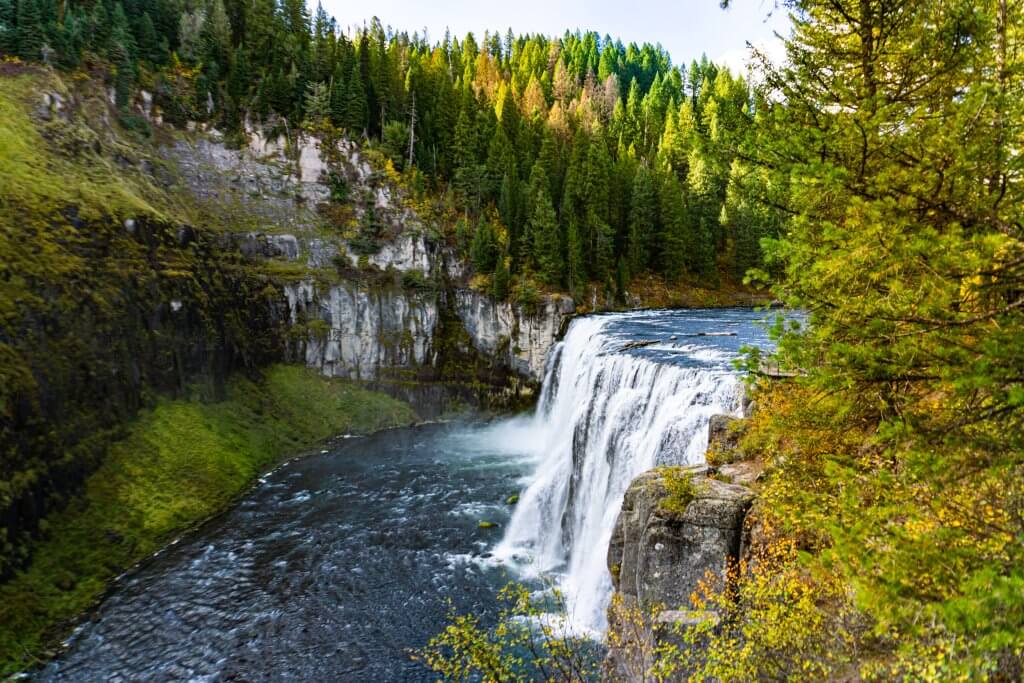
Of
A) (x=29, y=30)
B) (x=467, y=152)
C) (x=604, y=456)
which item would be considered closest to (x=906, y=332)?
(x=604, y=456)

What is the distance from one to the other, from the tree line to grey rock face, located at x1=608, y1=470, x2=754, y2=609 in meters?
40.1

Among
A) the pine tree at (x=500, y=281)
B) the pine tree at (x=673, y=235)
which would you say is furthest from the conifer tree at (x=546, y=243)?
the pine tree at (x=673, y=235)

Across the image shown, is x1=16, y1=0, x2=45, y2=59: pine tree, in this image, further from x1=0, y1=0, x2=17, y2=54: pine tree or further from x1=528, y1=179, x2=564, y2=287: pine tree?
x1=528, y1=179, x2=564, y2=287: pine tree

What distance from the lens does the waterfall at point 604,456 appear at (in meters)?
20.4

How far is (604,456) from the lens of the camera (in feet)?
82.5

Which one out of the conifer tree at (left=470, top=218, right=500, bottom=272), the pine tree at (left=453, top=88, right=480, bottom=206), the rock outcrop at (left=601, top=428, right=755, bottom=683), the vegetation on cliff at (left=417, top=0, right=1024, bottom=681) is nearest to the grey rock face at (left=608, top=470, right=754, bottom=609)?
the rock outcrop at (left=601, top=428, right=755, bottom=683)

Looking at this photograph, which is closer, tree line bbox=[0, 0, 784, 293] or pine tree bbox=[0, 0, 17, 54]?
pine tree bbox=[0, 0, 17, 54]

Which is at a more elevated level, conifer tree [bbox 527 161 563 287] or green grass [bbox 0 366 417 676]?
conifer tree [bbox 527 161 563 287]

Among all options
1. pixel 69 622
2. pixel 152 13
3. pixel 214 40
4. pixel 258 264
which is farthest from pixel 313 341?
pixel 152 13

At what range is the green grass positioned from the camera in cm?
2056

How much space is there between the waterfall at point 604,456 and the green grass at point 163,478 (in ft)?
58.3

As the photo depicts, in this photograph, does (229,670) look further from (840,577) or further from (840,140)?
(840,140)

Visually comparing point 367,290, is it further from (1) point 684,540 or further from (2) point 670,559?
(1) point 684,540

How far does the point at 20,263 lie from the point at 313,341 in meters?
22.1
